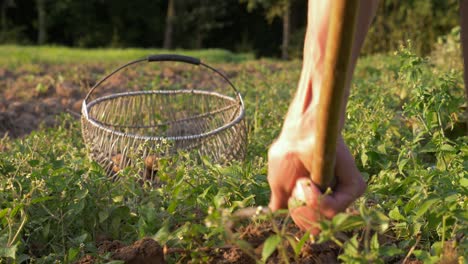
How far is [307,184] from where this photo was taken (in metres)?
1.69

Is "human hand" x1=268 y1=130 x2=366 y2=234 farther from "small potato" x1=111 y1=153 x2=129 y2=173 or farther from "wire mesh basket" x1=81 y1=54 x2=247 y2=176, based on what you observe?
"small potato" x1=111 y1=153 x2=129 y2=173

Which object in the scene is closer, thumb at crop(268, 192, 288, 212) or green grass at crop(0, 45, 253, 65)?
thumb at crop(268, 192, 288, 212)

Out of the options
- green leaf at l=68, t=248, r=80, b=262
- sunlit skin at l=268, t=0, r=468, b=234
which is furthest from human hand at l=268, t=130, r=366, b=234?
green leaf at l=68, t=248, r=80, b=262

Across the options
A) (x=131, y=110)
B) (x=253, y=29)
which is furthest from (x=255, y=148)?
(x=253, y=29)

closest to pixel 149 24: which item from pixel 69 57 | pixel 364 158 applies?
pixel 69 57

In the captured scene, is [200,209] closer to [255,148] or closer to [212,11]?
[255,148]

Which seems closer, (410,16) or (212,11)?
(410,16)

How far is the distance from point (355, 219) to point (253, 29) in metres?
27.7

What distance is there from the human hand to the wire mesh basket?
112 cm

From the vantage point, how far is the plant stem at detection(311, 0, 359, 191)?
151 centimetres

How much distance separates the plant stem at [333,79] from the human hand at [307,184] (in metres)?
0.07

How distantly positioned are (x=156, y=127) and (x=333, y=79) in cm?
330

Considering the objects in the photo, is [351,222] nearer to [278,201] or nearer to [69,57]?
[278,201]

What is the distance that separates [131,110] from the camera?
4.77 metres
